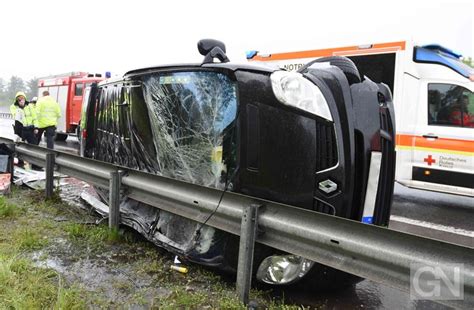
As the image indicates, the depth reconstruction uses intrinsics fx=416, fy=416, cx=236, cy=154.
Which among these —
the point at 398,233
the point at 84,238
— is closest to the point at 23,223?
the point at 84,238

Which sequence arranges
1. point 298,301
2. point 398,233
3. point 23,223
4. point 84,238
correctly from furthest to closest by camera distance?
point 23,223 < point 84,238 < point 298,301 < point 398,233

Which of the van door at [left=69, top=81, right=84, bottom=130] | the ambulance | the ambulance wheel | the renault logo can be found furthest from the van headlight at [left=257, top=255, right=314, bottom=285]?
the ambulance wheel

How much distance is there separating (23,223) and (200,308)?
2624mm

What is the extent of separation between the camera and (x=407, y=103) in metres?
6.81

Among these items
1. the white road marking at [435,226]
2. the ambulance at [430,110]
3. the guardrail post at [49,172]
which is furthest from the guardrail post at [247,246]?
the ambulance at [430,110]

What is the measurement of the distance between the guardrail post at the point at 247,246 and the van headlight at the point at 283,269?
0.25 meters

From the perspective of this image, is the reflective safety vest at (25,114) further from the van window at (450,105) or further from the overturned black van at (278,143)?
the van window at (450,105)

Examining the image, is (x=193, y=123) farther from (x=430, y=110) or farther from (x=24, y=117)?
(x=24, y=117)

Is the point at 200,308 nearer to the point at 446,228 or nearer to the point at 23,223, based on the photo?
the point at 23,223

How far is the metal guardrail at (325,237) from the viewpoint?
1.93 metres

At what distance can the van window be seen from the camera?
6496 mm

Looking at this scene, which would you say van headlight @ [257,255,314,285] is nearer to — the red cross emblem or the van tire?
the van tire

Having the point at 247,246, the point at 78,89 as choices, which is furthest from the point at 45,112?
the point at 247,246

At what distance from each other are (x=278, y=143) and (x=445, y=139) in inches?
190
